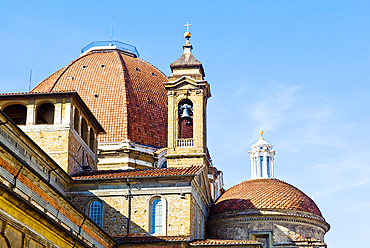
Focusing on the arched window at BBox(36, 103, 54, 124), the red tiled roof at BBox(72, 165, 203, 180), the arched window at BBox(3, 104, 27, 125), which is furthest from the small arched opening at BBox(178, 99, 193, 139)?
the arched window at BBox(3, 104, 27, 125)

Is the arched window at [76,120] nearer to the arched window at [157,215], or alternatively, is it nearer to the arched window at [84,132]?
the arched window at [84,132]

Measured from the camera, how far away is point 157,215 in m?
35.3

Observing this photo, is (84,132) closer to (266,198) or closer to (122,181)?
(122,181)

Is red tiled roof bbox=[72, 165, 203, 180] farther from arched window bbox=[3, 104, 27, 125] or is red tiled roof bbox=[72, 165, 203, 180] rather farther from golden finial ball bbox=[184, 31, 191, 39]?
golden finial ball bbox=[184, 31, 191, 39]

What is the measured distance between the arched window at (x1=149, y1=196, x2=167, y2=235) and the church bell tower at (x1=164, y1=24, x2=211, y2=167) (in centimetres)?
620

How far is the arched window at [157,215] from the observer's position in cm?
3500

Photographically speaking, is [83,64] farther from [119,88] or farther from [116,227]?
[116,227]

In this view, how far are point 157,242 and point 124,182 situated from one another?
3.81 metres

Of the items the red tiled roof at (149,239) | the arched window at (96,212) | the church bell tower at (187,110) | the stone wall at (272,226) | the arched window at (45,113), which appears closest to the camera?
the red tiled roof at (149,239)

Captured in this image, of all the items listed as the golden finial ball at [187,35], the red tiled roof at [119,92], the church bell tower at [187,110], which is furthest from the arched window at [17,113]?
the golden finial ball at [187,35]

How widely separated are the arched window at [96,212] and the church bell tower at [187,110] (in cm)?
685

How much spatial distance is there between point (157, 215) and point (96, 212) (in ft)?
10.0

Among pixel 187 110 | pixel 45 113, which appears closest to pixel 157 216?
pixel 45 113

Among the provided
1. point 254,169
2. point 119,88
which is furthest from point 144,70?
point 254,169
